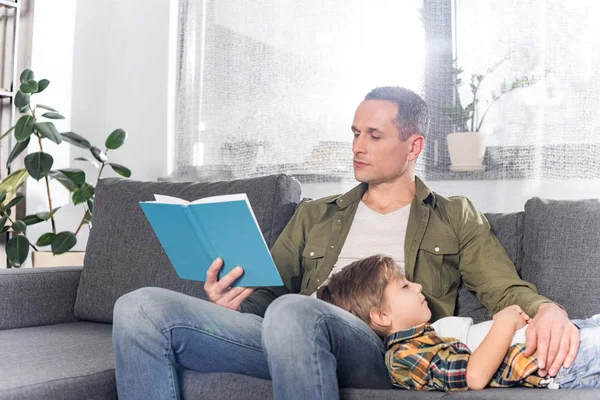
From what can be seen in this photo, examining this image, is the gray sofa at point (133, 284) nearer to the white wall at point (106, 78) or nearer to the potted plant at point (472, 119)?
the potted plant at point (472, 119)

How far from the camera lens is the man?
1377 millimetres

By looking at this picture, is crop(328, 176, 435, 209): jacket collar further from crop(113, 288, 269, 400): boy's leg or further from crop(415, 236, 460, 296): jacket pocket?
crop(113, 288, 269, 400): boy's leg

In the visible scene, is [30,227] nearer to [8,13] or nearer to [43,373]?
[8,13]

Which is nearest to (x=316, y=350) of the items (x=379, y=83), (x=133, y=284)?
(x=133, y=284)

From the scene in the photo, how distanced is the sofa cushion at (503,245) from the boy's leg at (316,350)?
1.52 feet

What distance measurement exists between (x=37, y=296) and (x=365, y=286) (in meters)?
1.18

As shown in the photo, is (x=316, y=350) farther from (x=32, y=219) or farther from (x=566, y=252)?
(x=32, y=219)

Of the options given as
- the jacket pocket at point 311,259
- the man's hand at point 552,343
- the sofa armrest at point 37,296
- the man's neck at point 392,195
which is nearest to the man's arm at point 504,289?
the man's hand at point 552,343

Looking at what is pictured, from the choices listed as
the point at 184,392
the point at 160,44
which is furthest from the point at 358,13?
the point at 184,392

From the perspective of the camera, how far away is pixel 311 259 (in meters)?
1.95

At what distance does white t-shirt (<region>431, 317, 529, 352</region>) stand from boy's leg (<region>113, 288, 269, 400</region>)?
1.30 feet

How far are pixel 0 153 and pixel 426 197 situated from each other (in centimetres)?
216

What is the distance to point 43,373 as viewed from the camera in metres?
1.56

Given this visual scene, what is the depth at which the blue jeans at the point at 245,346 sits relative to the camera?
1340 millimetres
